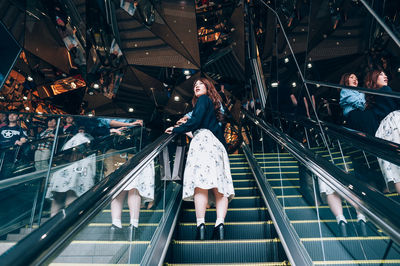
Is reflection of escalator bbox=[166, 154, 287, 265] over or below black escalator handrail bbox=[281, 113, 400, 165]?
below

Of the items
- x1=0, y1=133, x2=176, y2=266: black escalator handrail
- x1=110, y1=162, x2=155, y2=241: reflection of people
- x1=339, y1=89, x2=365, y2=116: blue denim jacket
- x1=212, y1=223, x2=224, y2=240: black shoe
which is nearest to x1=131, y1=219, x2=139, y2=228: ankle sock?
x1=110, y1=162, x2=155, y2=241: reflection of people

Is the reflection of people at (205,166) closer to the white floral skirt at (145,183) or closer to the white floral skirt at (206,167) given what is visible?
the white floral skirt at (206,167)

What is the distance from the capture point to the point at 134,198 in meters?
1.75

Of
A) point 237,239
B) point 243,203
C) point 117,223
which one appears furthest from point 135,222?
point 243,203

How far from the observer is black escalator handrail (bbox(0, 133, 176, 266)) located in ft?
2.27

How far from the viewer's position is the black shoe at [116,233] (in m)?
1.37

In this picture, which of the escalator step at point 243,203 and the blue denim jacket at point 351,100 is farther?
the escalator step at point 243,203

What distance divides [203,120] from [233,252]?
1.37m

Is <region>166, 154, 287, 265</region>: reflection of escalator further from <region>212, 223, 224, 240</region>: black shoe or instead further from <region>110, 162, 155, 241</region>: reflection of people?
<region>110, 162, 155, 241</region>: reflection of people

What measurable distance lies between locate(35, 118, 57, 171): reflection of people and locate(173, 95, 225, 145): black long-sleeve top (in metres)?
1.35

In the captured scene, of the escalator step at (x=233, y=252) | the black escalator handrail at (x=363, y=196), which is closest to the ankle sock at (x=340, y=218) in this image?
the black escalator handrail at (x=363, y=196)

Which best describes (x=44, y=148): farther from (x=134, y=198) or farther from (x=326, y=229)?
(x=326, y=229)

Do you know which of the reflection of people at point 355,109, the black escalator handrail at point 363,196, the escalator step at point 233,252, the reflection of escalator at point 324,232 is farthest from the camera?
the escalator step at point 233,252

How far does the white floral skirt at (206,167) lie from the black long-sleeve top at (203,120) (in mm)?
77
